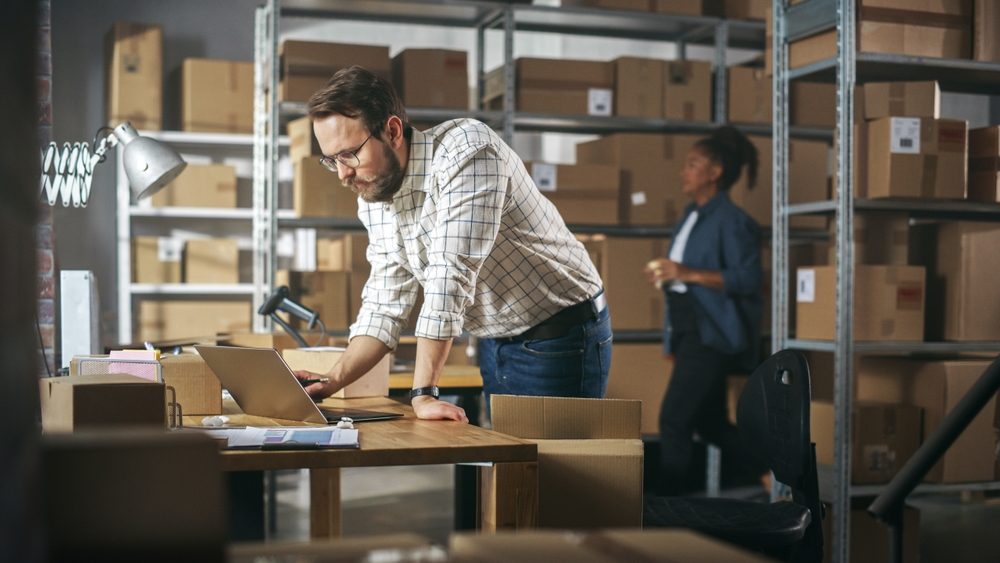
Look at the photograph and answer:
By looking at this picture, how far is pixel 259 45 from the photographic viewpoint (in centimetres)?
448

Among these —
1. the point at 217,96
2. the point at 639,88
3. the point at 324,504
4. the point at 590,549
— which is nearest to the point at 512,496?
the point at 590,549

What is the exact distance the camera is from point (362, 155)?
1.82 meters

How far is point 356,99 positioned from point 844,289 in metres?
1.84

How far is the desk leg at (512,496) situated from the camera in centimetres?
134

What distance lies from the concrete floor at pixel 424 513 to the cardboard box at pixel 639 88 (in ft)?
6.46

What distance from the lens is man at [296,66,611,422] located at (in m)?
1.74

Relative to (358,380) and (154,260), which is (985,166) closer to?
(358,380)

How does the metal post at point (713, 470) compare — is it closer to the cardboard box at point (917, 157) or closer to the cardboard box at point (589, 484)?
the cardboard box at point (917, 157)

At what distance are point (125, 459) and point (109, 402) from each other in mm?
633

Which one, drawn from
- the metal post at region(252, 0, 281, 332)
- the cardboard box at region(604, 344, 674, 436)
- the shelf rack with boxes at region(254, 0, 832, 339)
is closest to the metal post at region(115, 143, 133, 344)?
the metal post at region(252, 0, 281, 332)

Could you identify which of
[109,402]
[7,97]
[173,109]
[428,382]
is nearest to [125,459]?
[7,97]

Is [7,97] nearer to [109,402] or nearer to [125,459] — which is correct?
[125,459]

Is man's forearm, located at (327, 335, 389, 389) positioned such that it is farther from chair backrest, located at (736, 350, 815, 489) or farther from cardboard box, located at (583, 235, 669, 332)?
cardboard box, located at (583, 235, 669, 332)

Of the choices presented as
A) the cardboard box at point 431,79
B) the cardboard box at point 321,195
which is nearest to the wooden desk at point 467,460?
the cardboard box at point 321,195
